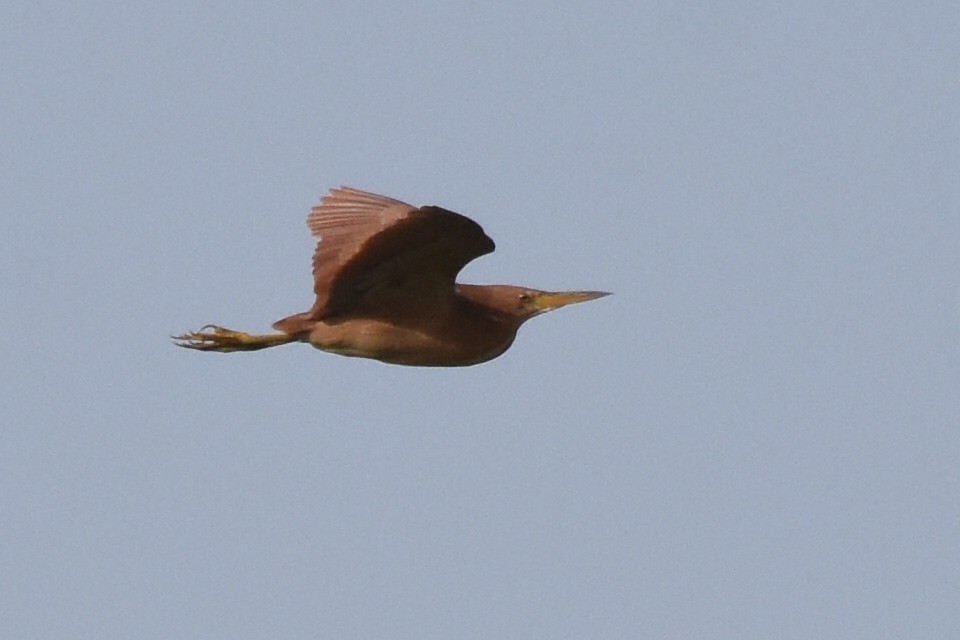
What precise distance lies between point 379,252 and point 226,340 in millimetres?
1454

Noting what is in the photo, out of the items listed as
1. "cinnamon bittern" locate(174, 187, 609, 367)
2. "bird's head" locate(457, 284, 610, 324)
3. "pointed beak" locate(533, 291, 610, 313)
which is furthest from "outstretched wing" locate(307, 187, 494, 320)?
"pointed beak" locate(533, 291, 610, 313)

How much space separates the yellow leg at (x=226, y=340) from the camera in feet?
37.7

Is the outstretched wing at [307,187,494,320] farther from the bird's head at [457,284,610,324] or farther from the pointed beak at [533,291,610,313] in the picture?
the pointed beak at [533,291,610,313]

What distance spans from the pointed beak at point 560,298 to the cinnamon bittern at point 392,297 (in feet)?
0.41

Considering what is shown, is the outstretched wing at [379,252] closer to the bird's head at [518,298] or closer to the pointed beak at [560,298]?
the bird's head at [518,298]

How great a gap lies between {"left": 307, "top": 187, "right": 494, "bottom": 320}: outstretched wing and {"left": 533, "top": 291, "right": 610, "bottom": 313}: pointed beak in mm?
901

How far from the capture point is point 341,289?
10906mm

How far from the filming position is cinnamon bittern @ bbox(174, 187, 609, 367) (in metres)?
10.6

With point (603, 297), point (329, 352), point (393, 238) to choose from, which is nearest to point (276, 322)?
point (329, 352)

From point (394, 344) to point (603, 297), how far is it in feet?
4.90

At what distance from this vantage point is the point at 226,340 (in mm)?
11633

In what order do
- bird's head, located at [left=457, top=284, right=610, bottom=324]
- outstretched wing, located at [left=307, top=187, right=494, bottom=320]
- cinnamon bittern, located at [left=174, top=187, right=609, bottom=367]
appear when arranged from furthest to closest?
bird's head, located at [left=457, top=284, right=610, bottom=324] → cinnamon bittern, located at [left=174, top=187, right=609, bottom=367] → outstretched wing, located at [left=307, top=187, right=494, bottom=320]

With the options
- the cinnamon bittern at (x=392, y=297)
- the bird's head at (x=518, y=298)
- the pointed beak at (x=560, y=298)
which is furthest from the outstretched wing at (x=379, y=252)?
the pointed beak at (x=560, y=298)

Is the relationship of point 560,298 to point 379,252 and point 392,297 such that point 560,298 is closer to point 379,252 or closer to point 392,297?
point 392,297
